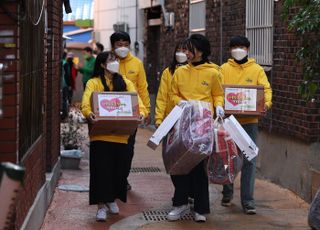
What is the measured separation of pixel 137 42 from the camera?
60.3 ft

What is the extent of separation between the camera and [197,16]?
12938mm

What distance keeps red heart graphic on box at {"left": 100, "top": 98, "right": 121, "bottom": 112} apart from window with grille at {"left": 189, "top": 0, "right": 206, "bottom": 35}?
241 inches

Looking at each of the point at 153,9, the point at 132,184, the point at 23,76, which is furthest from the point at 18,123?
the point at 153,9

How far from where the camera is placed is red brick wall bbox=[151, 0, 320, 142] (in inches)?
312

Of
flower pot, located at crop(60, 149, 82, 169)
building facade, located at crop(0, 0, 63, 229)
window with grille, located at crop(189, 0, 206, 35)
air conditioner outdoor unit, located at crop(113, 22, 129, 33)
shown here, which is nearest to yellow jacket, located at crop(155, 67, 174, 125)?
building facade, located at crop(0, 0, 63, 229)

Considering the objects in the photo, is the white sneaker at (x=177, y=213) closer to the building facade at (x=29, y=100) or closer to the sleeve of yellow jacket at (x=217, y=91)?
the sleeve of yellow jacket at (x=217, y=91)

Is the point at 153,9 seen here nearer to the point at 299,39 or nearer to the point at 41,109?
the point at 299,39

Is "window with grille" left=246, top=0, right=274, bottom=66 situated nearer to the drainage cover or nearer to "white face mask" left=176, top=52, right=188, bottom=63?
"white face mask" left=176, top=52, right=188, bottom=63

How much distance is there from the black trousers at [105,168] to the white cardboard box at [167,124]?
0.43 m

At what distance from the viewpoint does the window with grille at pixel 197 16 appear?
12.5 meters

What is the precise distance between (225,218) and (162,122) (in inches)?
50.2

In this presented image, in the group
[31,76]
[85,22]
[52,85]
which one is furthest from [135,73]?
[85,22]

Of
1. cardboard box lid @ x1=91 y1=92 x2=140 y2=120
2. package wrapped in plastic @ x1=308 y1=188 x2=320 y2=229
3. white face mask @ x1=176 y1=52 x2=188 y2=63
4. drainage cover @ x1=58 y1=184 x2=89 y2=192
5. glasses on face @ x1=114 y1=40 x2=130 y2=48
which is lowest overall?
drainage cover @ x1=58 y1=184 x2=89 y2=192

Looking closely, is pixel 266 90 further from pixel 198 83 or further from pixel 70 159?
pixel 70 159
